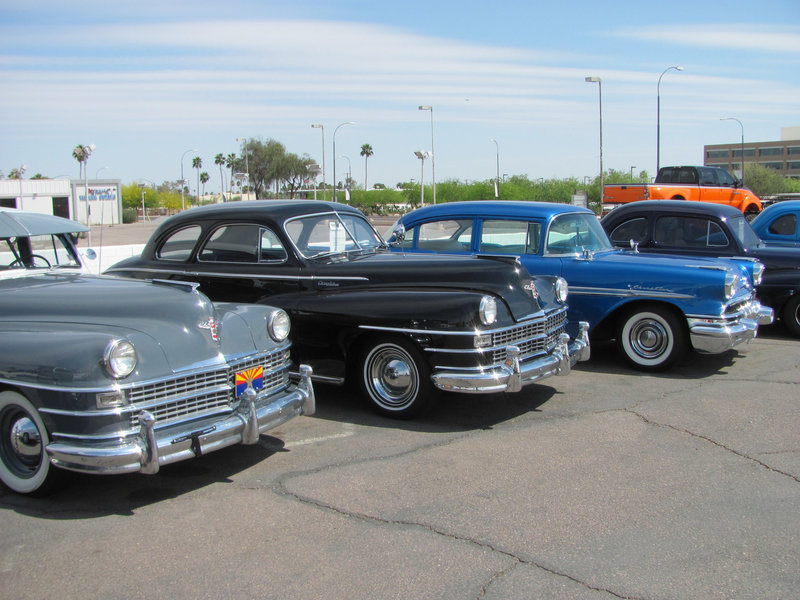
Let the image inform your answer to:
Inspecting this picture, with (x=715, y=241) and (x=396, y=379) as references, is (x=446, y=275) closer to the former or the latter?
(x=396, y=379)

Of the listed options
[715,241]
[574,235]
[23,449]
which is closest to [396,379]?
[23,449]

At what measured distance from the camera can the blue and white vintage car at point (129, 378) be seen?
4.04 metres

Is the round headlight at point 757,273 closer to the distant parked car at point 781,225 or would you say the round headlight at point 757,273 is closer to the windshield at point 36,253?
the distant parked car at point 781,225

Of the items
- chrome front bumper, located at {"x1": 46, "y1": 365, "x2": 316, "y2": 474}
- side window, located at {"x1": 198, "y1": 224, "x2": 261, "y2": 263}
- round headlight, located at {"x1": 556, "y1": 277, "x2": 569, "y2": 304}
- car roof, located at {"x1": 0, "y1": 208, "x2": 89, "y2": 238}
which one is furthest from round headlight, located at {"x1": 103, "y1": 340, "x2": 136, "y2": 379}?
round headlight, located at {"x1": 556, "y1": 277, "x2": 569, "y2": 304}

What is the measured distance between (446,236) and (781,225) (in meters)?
5.68

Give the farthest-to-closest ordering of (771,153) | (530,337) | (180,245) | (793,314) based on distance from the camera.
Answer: (771,153) < (793,314) < (180,245) < (530,337)

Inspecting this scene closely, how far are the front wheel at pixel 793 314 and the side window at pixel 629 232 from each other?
204 centimetres

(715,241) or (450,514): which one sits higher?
(715,241)

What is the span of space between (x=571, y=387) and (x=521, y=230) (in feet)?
6.27

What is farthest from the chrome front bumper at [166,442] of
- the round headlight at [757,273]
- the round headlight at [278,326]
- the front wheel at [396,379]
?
the round headlight at [757,273]

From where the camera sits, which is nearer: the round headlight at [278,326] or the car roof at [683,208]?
the round headlight at [278,326]

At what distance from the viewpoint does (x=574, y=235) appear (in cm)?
816

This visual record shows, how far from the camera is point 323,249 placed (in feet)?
22.2

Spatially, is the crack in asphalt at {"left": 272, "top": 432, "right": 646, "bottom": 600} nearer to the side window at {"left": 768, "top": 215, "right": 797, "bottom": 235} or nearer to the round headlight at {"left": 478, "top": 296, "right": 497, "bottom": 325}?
the round headlight at {"left": 478, "top": 296, "right": 497, "bottom": 325}
